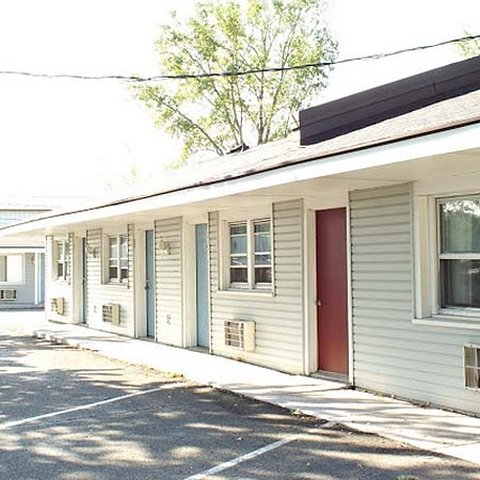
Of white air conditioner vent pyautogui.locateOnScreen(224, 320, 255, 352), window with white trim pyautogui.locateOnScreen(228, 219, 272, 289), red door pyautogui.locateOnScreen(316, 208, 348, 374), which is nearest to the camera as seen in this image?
red door pyautogui.locateOnScreen(316, 208, 348, 374)

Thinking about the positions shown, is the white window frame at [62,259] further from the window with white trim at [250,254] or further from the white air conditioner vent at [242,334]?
the white air conditioner vent at [242,334]

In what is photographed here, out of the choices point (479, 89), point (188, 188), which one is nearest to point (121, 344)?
point (188, 188)

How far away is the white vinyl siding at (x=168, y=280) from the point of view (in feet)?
44.5

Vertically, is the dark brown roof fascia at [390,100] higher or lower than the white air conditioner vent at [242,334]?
higher

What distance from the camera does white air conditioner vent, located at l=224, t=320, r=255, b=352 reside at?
431 inches

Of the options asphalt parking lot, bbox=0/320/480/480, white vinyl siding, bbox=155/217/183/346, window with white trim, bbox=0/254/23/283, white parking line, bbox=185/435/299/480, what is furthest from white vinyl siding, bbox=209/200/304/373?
window with white trim, bbox=0/254/23/283

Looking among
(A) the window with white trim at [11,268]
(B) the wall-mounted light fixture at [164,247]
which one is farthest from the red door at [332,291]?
(A) the window with white trim at [11,268]

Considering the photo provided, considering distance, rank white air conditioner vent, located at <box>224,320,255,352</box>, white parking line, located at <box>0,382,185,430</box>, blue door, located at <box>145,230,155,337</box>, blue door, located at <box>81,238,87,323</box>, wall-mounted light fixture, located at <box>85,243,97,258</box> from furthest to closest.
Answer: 1. blue door, located at <box>81,238,87,323</box>
2. wall-mounted light fixture, located at <box>85,243,97,258</box>
3. blue door, located at <box>145,230,155,337</box>
4. white air conditioner vent, located at <box>224,320,255,352</box>
5. white parking line, located at <box>0,382,185,430</box>

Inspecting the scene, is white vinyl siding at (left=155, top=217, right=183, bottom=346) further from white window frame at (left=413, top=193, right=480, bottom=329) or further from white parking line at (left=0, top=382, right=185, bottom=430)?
white window frame at (left=413, top=193, right=480, bottom=329)

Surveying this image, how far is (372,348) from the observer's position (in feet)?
28.0

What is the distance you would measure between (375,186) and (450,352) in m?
2.13

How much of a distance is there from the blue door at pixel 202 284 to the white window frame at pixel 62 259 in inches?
304

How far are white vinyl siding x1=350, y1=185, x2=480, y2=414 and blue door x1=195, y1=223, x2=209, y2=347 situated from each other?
473cm

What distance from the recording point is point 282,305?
10344 millimetres
